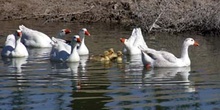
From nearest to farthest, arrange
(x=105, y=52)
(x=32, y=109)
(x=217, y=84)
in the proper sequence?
(x=32, y=109), (x=217, y=84), (x=105, y=52)

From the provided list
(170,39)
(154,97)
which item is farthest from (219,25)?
(154,97)

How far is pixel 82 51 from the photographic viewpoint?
19.9m

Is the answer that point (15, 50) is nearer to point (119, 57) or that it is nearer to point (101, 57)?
point (101, 57)

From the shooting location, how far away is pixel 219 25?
2383 centimetres


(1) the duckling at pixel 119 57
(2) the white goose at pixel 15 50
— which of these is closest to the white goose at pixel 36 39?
(2) the white goose at pixel 15 50

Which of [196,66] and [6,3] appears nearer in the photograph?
[196,66]

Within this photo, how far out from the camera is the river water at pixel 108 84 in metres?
12.6

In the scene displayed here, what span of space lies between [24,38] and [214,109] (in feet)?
37.1

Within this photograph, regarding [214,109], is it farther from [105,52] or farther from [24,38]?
[24,38]

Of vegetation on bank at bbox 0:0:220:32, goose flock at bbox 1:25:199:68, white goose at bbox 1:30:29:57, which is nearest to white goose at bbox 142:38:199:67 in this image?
goose flock at bbox 1:25:199:68

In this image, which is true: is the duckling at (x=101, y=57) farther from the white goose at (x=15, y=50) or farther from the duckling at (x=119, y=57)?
the white goose at (x=15, y=50)

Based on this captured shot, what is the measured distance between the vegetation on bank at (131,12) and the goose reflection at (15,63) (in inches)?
280

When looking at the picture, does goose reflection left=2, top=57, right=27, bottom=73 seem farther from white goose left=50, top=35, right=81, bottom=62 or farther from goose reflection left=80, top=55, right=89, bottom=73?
goose reflection left=80, top=55, right=89, bottom=73

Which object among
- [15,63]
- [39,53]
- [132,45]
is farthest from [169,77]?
[39,53]
